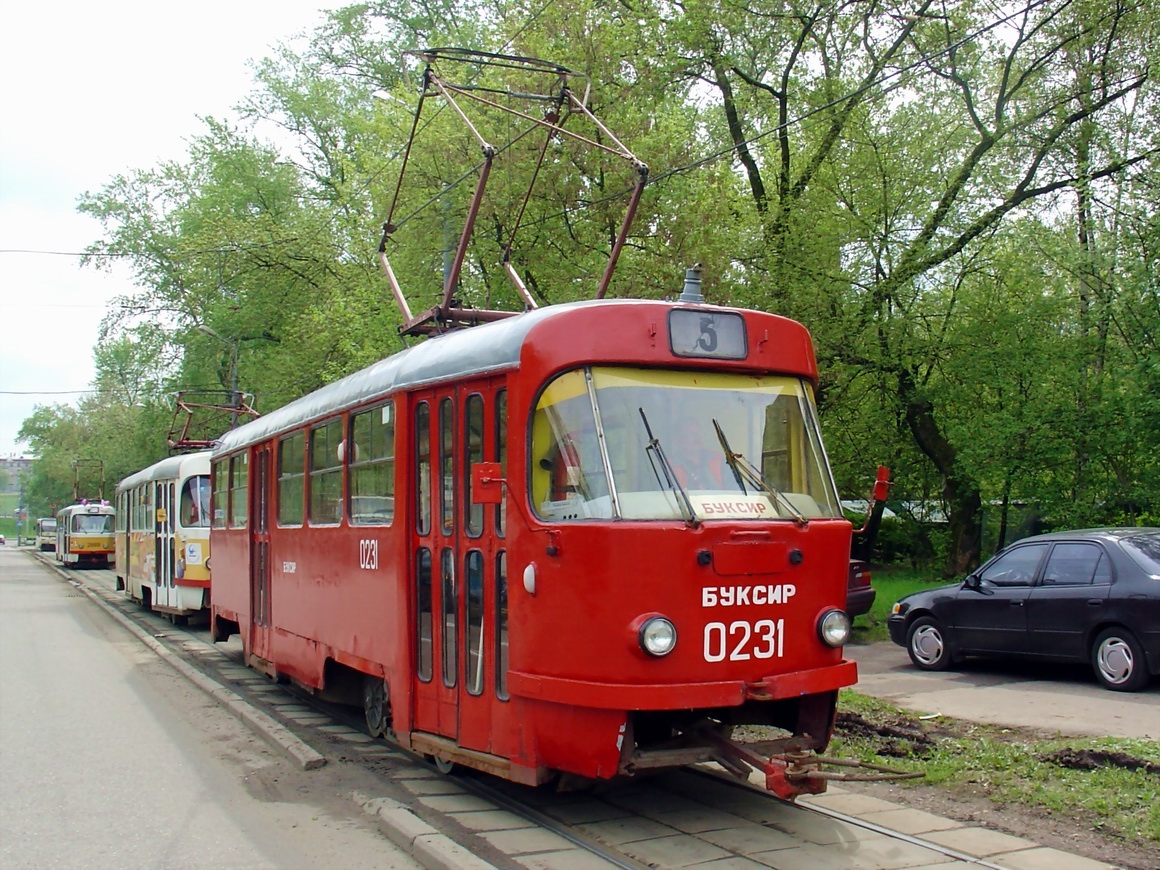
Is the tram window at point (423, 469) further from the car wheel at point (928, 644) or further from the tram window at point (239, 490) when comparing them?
the car wheel at point (928, 644)

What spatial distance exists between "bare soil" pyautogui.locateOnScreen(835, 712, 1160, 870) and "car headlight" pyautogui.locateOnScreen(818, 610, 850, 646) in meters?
1.22

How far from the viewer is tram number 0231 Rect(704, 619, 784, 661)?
6.22 meters

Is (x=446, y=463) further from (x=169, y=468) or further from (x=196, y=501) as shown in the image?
(x=169, y=468)

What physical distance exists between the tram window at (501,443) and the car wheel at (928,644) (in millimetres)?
7597

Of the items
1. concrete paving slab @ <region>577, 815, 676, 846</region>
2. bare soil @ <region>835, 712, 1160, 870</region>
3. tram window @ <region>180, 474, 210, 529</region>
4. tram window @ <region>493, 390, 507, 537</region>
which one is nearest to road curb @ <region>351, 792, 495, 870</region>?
concrete paving slab @ <region>577, 815, 676, 846</region>

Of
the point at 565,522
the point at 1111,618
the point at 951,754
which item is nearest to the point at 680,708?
the point at 565,522

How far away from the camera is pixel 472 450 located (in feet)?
23.7

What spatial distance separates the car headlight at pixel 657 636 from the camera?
6.04 meters

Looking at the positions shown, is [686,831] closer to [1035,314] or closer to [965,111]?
[1035,314]

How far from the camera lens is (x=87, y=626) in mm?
21328

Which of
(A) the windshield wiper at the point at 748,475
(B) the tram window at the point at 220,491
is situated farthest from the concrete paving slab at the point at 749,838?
(B) the tram window at the point at 220,491

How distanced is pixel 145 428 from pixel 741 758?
42621mm

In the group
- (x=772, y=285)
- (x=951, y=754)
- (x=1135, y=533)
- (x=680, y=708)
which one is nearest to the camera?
(x=680, y=708)

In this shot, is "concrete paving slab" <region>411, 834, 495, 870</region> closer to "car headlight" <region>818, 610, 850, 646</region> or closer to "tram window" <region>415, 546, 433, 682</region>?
"tram window" <region>415, 546, 433, 682</region>
